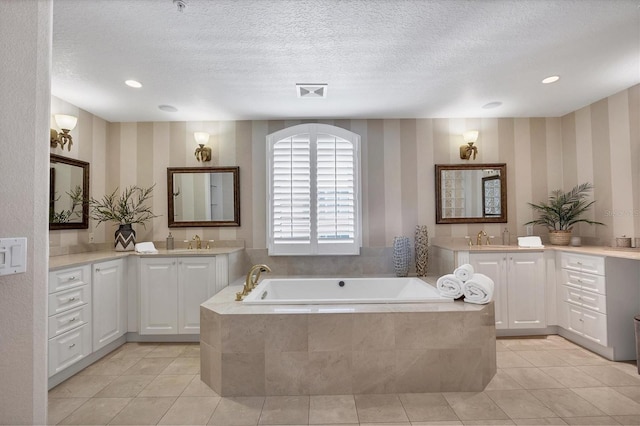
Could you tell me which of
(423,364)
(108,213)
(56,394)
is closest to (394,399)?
(423,364)

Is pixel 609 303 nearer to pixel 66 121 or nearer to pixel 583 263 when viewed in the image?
pixel 583 263

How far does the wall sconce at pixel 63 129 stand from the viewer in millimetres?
3172

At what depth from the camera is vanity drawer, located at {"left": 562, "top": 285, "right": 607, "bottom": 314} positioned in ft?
9.38

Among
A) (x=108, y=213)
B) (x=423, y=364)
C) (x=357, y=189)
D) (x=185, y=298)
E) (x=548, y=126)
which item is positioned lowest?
(x=423, y=364)

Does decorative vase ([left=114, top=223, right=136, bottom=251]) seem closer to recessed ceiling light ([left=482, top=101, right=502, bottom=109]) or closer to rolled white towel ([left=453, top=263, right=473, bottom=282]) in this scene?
rolled white towel ([left=453, top=263, right=473, bottom=282])

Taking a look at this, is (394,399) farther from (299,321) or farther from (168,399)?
(168,399)

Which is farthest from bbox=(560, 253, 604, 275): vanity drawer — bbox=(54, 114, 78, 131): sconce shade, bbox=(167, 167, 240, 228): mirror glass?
bbox=(54, 114, 78, 131): sconce shade

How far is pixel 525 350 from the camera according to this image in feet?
10.1

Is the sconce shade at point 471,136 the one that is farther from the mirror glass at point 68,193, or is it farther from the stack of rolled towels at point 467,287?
the mirror glass at point 68,193

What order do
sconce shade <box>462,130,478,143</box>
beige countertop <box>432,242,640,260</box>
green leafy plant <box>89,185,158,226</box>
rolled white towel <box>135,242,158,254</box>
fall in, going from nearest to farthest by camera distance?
beige countertop <box>432,242,640,260</box> → rolled white towel <box>135,242,158,254</box> → green leafy plant <box>89,185,158,226</box> → sconce shade <box>462,130,478,143</box>

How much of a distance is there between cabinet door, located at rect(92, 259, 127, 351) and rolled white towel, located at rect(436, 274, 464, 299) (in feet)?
9.53

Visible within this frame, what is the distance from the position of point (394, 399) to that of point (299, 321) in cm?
81

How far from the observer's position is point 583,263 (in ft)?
9.98

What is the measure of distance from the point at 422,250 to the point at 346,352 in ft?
5.74
